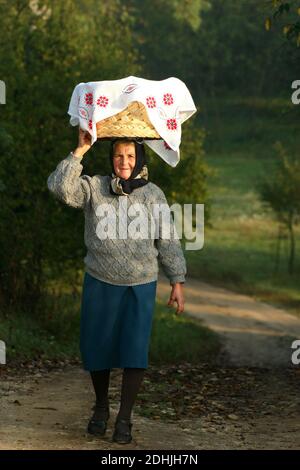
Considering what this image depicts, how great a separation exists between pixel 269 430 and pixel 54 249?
11332mm

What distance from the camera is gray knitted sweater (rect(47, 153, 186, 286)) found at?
796 cm

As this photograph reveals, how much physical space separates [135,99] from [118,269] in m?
1.17

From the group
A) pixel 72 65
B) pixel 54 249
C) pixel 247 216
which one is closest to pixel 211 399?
pixel 54 249

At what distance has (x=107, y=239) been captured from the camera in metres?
7.96

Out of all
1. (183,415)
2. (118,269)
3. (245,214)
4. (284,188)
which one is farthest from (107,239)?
(245,214)

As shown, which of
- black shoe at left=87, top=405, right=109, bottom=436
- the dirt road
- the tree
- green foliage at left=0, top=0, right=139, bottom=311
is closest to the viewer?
black shoe at left=87, top=405, right=109, bottom=436

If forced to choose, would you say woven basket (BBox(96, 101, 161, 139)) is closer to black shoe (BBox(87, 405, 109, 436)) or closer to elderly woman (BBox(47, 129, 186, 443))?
elderly woman (BBox(47, 129, 186, 443))

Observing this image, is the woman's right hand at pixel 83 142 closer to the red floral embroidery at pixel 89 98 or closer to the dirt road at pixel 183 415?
the red floral embroidery at pixel 89 98

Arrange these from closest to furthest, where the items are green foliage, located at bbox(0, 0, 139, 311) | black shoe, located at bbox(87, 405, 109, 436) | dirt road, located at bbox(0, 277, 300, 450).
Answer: black shoe, located at bbox(87, 405, 109, 436), dirt road, located at bbox(0, 277, 300, 450), green foliage, located at bbox(0, 0, 139, 311)

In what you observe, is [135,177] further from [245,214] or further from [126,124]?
[245,214]

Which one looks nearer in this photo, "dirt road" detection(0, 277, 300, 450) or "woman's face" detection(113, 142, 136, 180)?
"woman's face" detection(113, 142, 136, 180)

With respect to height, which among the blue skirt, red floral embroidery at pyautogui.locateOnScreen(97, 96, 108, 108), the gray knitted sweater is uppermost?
red floral embroidery at pyautogui.locateOnScreen(97, 96, 108, 108)

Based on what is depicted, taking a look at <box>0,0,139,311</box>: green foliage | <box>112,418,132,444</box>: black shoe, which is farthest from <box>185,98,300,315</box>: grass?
<box>112,418,132,444</box>: black shoe
